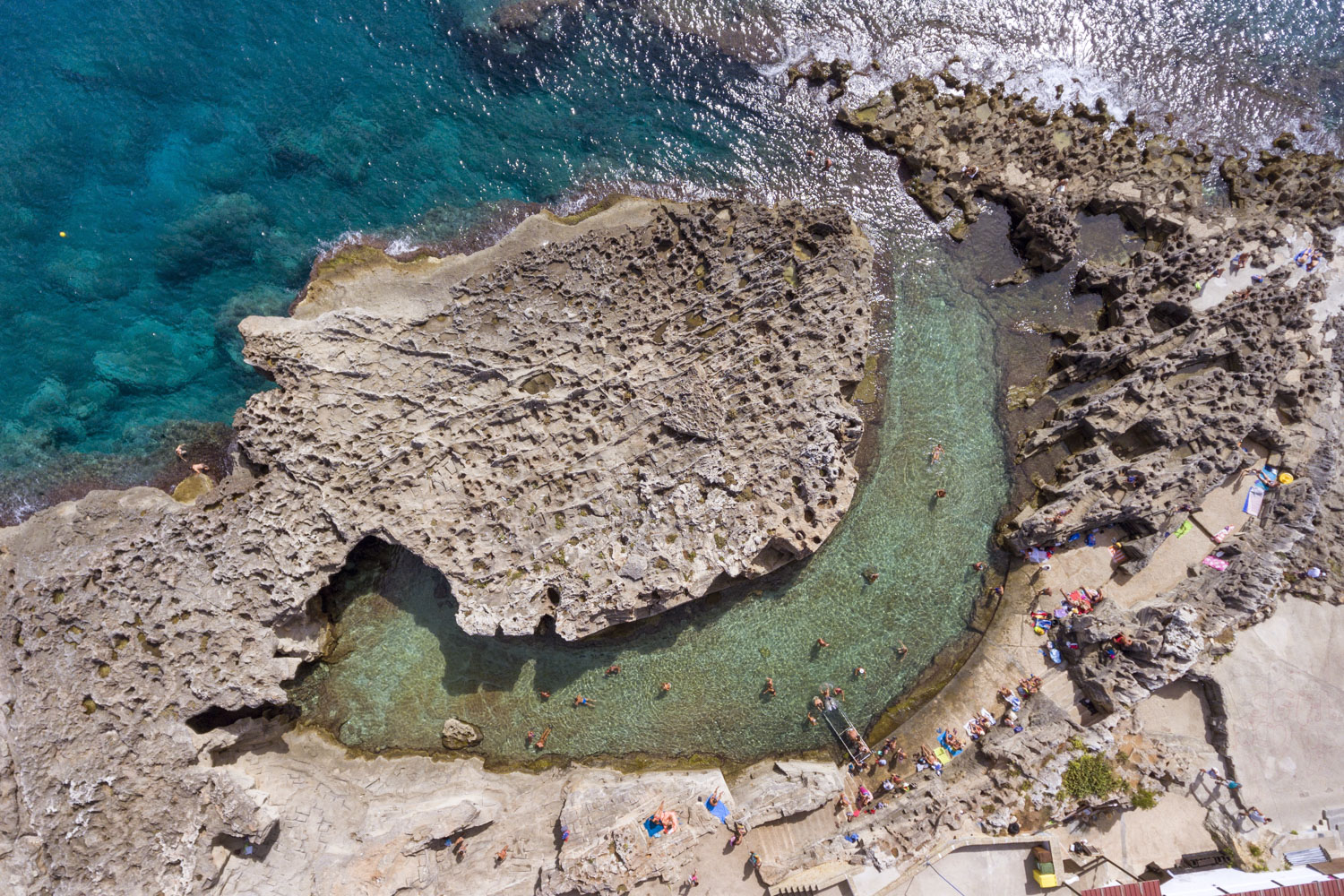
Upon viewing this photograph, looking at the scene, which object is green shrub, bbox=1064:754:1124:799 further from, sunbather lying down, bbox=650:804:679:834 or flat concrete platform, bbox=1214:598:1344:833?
sunbather lying down, bbox=650:804:679:834

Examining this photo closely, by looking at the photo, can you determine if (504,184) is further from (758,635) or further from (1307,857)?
(1307,857)

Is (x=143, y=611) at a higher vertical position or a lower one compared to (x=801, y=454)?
lower

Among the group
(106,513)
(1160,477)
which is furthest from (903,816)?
(106,513)

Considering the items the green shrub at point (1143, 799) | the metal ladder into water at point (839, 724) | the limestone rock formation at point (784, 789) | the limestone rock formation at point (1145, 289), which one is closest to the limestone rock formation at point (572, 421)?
the metal ladder into water at point (839, 724)

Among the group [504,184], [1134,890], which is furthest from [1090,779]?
[504,184]

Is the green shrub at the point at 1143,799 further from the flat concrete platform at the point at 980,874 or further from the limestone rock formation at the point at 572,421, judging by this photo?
the limestone rock formation at the point at 572,421

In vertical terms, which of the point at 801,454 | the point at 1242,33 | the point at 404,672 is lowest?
the point at 404,672

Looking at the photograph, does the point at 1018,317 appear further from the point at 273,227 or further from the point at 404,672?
the point at 273,227
